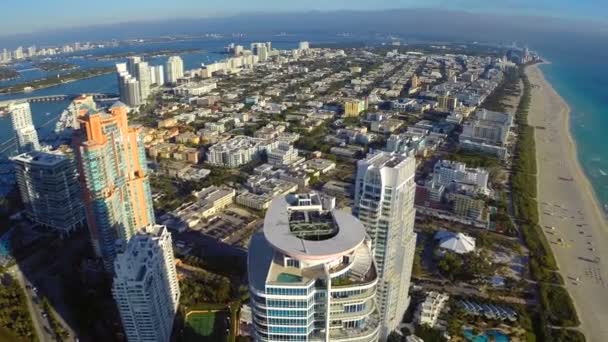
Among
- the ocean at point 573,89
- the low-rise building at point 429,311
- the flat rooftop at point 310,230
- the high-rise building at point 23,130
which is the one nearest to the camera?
the flat rooftop at point 310,230

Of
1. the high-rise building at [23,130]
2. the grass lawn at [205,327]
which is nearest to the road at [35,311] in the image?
the grass lawn at [205,327]

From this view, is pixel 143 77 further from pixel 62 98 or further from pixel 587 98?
pixel 587 98

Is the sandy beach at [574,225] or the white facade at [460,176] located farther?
the white facade at [460,176]

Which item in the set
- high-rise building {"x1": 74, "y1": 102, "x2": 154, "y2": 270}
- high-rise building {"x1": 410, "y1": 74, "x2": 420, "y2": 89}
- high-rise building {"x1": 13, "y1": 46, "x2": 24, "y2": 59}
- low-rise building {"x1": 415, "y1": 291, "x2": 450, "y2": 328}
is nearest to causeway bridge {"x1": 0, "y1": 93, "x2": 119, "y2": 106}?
high-rise building {"x1": 410, "y1": 74, "x2": 420, "y2": 89}

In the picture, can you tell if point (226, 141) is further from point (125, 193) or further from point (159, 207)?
point (125, 193)

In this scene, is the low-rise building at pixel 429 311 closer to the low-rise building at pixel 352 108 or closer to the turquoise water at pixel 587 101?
the turquoise water at pixel 587 101

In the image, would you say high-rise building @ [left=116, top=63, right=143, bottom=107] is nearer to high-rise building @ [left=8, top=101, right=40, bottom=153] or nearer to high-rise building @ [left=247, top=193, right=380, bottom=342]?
high-rise building @ [left=8, top=101, right=40, bottom=153]
